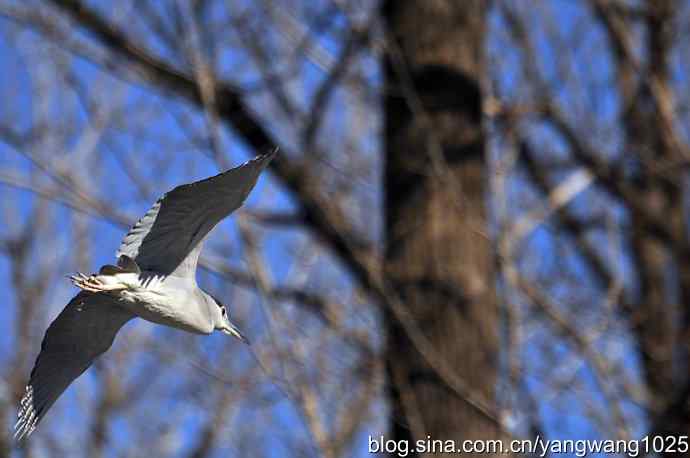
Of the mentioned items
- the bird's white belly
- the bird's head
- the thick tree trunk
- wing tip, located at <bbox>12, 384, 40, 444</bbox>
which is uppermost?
the thick tree trunk

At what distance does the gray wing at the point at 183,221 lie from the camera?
180cm

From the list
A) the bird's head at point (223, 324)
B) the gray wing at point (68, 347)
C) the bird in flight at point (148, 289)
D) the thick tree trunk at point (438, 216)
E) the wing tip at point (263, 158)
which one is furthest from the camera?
the thick tree trunk at point (438, 216)

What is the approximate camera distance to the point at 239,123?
4.50 meters

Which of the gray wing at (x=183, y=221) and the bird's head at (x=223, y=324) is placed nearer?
the gray wing at (x=183, y=221)

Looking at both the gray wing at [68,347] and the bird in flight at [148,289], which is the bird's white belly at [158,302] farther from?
the gray wing at [68,347]

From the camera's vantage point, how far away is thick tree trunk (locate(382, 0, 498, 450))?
3.98 metres

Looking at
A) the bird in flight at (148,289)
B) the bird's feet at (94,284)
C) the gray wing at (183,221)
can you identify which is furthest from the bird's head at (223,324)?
the bird's feet at (94,284)

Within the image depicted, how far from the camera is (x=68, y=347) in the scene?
2.07 m

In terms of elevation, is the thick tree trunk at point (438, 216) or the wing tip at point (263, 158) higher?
the thick tree trunk at point (438, 216)

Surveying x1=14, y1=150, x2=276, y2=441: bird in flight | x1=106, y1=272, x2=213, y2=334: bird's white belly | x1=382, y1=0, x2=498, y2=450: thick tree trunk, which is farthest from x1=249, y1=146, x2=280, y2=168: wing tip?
x1=382, y1=0, x2=498, y2=450: thick tree trunk

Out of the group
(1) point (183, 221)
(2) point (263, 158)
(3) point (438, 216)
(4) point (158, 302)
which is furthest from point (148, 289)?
(3) point (438, 216)

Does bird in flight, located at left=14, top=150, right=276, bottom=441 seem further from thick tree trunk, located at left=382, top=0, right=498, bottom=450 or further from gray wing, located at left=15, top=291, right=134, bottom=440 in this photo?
thick tree trunk, located at left=382, top=0, right=498, bottom=450

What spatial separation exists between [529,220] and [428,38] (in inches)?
33.9

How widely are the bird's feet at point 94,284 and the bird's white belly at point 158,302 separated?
1 centimetres
